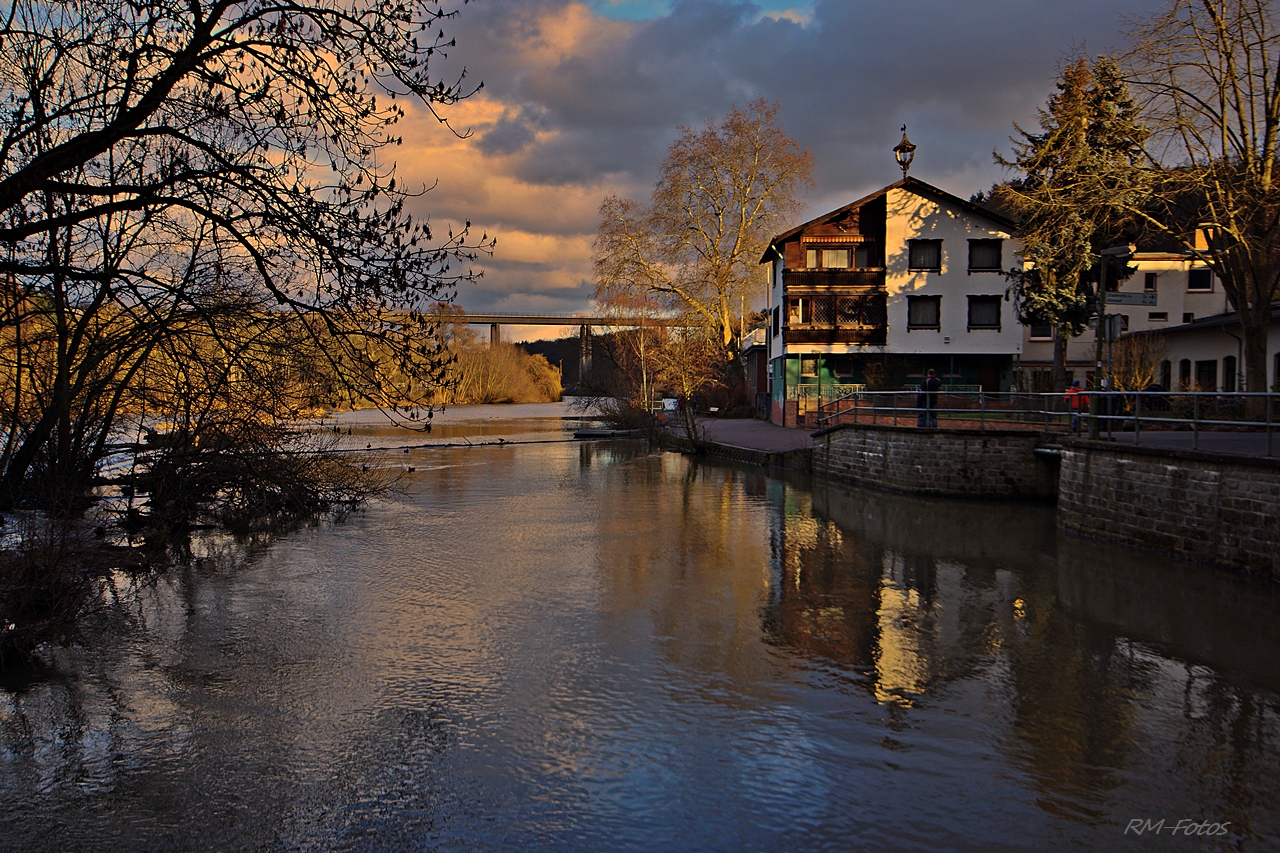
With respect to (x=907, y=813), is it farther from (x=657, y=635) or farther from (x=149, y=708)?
(x=149, y=708)

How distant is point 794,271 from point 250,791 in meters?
33.8

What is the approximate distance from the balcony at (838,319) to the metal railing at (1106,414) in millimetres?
10665

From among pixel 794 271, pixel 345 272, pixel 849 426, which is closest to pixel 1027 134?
pixel 794 271

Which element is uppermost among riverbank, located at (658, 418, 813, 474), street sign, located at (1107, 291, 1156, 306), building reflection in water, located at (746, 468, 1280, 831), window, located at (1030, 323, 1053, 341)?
window, located at (1030, 323, 1053, 341)

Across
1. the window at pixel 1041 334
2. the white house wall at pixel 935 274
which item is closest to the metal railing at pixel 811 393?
the white house wall at pixel 935 274

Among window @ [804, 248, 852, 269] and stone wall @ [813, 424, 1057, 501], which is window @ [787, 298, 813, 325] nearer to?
window @ [804, 248, 852, 269]

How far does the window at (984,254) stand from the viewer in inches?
1473

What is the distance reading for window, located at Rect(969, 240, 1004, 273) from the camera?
123ft

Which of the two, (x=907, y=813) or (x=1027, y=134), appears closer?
(x=907, y=813)

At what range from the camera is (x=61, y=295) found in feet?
31.7

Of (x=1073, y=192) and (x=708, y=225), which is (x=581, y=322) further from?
(x=1073, y=192)

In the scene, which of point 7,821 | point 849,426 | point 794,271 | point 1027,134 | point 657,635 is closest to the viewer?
point 7,821

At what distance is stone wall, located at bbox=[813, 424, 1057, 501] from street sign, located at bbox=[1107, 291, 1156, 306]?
13.5ft

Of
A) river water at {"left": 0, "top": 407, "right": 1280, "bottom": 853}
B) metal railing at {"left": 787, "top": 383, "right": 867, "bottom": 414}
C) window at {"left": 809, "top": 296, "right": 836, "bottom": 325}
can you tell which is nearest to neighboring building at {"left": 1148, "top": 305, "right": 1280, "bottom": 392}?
metal railing at {"left": 787, "top": 383, "right": 867, "bottom": 414}
